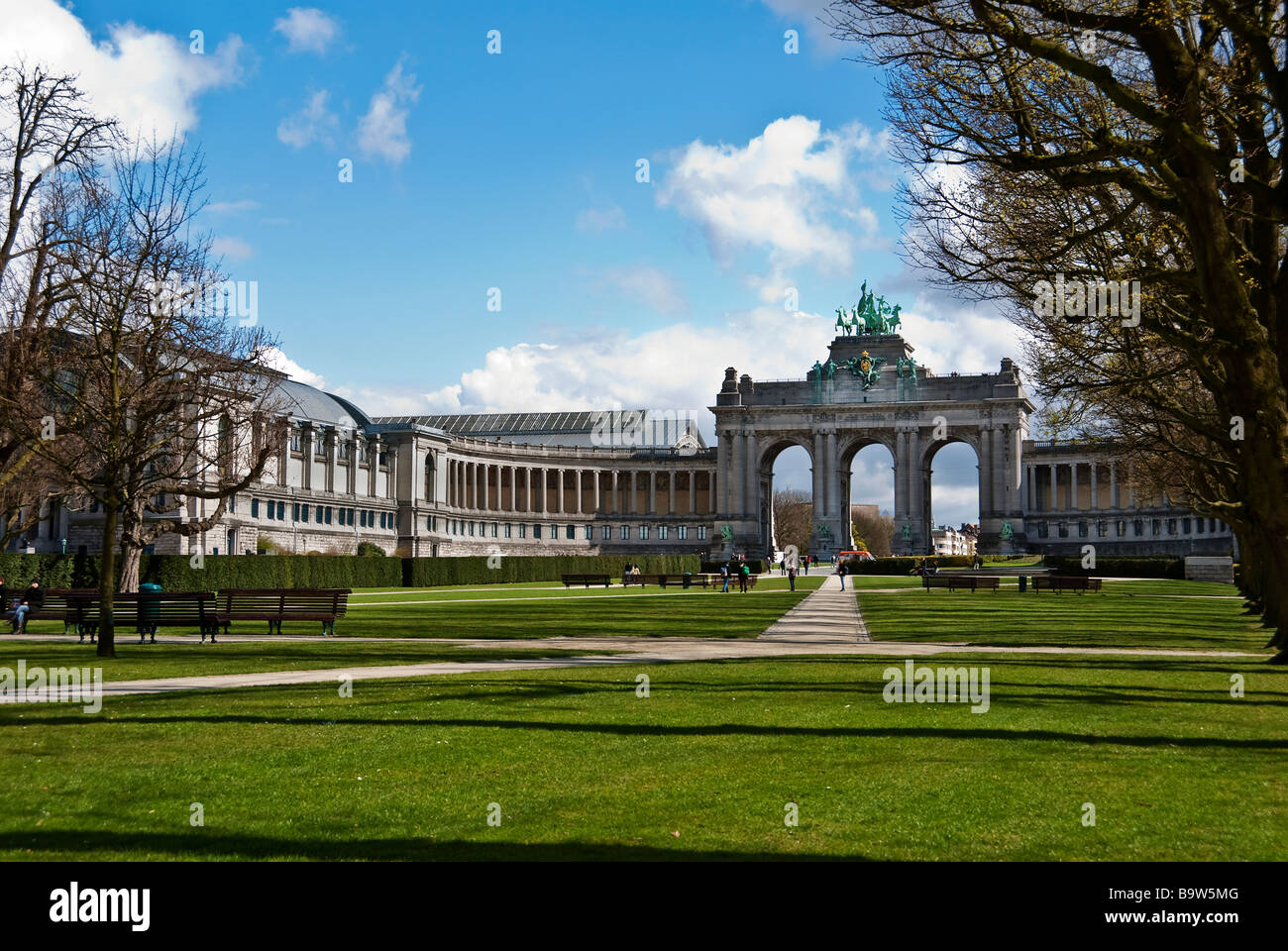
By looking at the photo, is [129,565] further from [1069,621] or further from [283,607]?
[1069,621]

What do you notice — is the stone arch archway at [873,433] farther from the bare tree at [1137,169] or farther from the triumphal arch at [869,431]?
the bare tree at [1137,169]

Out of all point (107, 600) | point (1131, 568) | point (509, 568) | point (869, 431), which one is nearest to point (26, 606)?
point (107, 600)

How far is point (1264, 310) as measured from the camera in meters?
20.4

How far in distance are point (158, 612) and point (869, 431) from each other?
390 feet

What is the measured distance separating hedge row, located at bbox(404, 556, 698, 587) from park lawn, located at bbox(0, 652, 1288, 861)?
66.5 metres

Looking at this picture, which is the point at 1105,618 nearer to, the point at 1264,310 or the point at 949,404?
the point at 1264,310

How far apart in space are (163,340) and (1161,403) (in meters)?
23.9

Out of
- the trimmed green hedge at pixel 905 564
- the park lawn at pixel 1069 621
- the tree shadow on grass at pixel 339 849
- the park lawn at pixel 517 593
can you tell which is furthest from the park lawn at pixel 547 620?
the trimmed green hedge at pixel 905 564

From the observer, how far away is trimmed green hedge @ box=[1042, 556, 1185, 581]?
86.1m

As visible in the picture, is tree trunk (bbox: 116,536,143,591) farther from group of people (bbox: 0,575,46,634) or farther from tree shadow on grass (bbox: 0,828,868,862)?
tree shadow on grass (bbox: 0,828,868,862)

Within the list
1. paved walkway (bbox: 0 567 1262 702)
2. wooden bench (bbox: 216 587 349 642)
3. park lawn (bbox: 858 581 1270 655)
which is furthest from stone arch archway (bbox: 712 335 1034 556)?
wooden bench (bbox: 216 587 349 642)

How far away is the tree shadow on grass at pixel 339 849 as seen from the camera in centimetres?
777

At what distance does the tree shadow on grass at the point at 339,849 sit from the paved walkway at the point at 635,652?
8.74m
